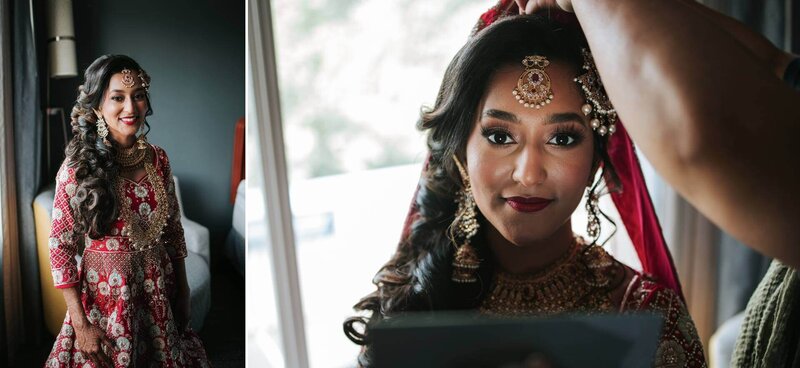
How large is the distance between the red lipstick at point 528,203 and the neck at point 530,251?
0.06 m

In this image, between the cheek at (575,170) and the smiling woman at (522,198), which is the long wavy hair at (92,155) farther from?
the cheek at (575,170)

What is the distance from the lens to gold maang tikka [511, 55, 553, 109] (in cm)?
125

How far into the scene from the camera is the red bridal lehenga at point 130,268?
124 cm

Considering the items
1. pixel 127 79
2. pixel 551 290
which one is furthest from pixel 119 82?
pixel 551 290

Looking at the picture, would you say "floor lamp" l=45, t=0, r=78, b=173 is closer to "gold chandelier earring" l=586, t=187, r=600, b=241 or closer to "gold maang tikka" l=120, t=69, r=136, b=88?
"gold maang tikka" l=120, t=69, r=136, b=88

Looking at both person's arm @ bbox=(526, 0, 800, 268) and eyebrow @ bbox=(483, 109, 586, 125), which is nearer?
person's arm @ bbox=(526, 0, 800, 268)

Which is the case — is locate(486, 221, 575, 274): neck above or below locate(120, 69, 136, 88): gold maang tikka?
below

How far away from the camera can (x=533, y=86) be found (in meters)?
1.25

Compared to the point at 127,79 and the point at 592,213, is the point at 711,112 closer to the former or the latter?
the point at 592,213

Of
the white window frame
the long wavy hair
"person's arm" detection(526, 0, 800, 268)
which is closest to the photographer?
"person's arm" detection(526, 0, 800, 268)

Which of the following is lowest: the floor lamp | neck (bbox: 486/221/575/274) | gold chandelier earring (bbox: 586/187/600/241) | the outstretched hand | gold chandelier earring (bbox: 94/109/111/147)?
the outstretched hand

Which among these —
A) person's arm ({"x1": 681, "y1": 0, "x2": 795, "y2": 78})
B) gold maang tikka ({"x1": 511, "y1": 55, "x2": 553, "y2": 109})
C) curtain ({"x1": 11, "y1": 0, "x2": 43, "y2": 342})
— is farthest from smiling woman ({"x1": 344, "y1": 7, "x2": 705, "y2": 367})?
curtain ({"x1": 11, "y1": 0, "x2": 43, "y2": 342})

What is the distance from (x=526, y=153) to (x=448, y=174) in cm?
14

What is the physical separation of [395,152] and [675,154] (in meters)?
0.48
